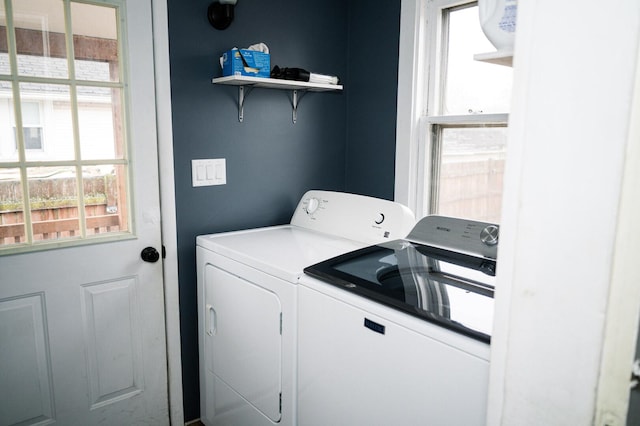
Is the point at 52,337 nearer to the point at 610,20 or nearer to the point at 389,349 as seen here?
the point at 389,349

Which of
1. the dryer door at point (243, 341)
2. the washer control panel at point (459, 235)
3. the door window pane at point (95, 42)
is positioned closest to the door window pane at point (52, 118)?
the door window pane at point (95, 42)

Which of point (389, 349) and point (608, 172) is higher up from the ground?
point (608, 172)

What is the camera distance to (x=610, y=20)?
546 millimetres

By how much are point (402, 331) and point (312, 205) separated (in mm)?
1177

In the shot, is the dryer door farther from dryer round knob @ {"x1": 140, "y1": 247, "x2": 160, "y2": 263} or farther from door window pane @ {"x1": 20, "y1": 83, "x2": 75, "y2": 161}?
door window pane @ {"x1": 20, "y1": 83, "x2": 75, "y2": 161}

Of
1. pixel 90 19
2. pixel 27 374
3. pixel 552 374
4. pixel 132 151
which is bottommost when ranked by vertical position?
pixel 27 374

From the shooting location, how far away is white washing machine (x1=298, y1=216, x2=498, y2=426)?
1.18 m

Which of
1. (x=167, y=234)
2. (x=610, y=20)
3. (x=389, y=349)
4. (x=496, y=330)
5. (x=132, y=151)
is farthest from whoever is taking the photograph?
(x=167, y=234)

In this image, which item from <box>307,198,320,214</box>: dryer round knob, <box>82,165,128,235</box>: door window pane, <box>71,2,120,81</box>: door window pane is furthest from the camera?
<box>307,198,320,214</box>: dryer round knob

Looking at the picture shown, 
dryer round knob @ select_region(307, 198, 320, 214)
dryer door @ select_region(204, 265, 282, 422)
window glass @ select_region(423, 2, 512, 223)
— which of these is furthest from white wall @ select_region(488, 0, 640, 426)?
dryer round knob @ select_region(307, 198, 320, 214)

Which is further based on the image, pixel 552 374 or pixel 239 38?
pixel 239 38

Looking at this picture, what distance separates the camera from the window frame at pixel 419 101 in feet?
7.45

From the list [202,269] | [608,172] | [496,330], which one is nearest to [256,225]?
[202,269]

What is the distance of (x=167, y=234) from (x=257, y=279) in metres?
0.59
